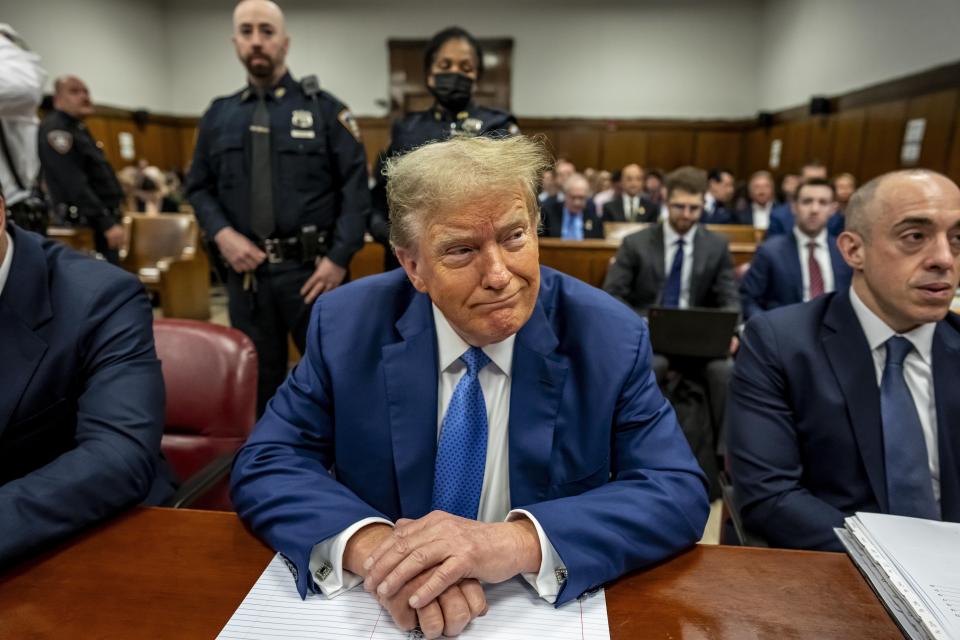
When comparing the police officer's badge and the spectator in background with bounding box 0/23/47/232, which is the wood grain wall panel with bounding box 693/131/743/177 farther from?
the spectator in background with bounding box 0/23/47/232

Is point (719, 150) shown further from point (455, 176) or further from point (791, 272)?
point (455, 176)

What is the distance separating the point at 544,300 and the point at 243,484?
636mm

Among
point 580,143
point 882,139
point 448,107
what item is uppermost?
point 580,143

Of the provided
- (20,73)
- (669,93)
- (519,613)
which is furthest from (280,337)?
(669,93)

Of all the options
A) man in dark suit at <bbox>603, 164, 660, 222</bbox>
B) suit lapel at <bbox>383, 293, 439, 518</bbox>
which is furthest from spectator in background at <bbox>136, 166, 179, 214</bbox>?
suit lapel at <bbox>383, 293, 439, 518</bbox>

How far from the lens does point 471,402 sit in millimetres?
1138

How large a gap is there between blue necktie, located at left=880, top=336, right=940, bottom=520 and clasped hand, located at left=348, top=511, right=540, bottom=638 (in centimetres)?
92

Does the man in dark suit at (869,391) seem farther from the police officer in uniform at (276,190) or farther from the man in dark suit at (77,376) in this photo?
the police officer in uniform at (276,190)

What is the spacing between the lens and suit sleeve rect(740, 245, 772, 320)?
A: 3615 mm

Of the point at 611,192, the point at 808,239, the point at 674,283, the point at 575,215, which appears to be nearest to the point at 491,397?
the point at 674,283

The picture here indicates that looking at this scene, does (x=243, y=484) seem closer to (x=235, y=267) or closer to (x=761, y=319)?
(x=761, y=319)

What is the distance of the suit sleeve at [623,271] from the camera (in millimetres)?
3584

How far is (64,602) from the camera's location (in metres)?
0.81

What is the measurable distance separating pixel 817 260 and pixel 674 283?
86 centimetres
